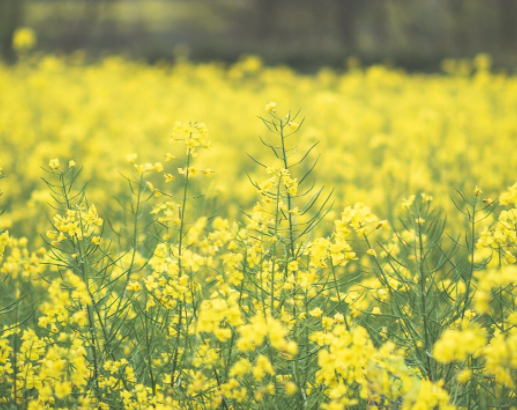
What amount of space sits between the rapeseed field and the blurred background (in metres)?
4.72

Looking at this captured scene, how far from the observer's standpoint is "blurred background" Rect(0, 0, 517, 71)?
16656mm

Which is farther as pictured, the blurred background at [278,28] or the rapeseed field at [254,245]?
the blurred background at [278,28]

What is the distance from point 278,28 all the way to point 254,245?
108 ft

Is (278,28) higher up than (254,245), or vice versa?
(278,28)

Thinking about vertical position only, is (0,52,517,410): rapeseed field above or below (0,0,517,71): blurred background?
below

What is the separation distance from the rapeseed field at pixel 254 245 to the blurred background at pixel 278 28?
472 cm

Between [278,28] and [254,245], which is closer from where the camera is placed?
[254,245]

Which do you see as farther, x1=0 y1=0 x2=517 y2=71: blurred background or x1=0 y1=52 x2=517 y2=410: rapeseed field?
x1=0 y1=0 x2=517 y2=71: blurred background

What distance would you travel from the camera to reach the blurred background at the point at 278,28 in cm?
1666

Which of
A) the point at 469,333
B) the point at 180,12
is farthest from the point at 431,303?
the point at 180,12

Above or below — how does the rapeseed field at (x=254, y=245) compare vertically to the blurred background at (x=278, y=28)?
below

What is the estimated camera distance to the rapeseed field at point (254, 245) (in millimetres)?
1751

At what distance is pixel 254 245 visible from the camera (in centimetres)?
192

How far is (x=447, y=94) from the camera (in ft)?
33.2
